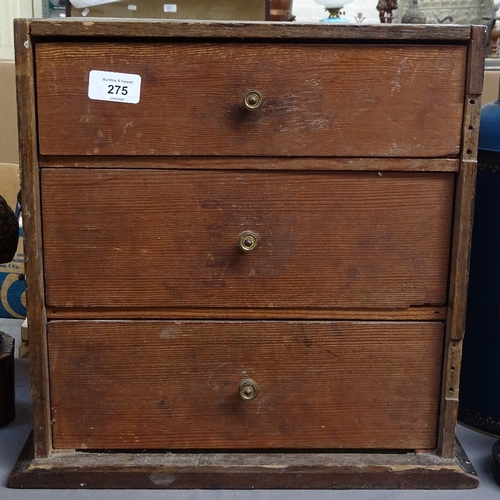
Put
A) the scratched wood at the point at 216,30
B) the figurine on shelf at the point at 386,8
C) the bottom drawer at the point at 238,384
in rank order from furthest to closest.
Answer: the figurine on shelf at the point at 386,8
the bottom drawer at the point at 238,384
the scratched wood at the point at 216,30

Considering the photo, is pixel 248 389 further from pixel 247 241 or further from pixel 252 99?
pixel 252 99

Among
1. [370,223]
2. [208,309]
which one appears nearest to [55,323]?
[208,309]

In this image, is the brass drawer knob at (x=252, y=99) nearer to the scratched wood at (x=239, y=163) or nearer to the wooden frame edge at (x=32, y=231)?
the scratched wood at (x=239, y=163)

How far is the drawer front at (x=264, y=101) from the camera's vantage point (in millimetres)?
1050

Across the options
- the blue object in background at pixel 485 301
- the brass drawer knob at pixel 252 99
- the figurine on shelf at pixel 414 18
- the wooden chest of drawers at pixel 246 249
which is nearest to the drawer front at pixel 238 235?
the wooden chest of drawers at pixel 246 249

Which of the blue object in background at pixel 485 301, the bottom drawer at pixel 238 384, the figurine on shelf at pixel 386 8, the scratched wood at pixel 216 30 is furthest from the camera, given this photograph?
the figurine on shelf at pixel 386 8

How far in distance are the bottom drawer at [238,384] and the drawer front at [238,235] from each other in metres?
0.05

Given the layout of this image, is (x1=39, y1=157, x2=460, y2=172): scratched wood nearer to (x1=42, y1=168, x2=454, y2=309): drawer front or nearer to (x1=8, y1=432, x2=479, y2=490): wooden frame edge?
(x1=42, y1=168, x2=454, y2=309): drawer front

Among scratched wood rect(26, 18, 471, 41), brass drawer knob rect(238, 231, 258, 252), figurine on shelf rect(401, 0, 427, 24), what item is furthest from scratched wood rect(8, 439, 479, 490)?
figurine on shelf rect(401, 0, 427, 24)

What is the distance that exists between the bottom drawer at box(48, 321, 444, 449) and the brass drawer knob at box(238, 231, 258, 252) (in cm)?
13

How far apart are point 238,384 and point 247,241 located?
0.25 m

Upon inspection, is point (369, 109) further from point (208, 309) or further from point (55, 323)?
point (55, 323)

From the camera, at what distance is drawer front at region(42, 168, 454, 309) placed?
1100 millimetres

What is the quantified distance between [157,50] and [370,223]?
16.8 inches
